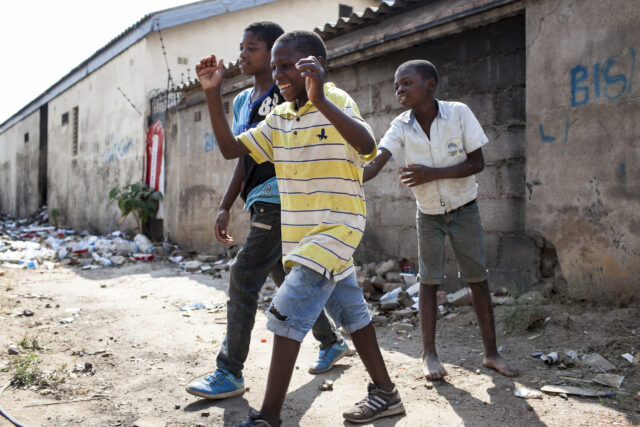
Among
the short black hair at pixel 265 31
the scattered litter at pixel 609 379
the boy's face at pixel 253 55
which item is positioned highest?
the short black hair at pixel 265 31

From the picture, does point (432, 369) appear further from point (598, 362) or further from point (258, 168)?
point (258, 168)

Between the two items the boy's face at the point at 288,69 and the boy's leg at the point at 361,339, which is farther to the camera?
the boy's leg at the point at 361,339

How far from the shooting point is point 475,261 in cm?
273

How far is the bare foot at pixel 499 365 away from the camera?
2.74 m

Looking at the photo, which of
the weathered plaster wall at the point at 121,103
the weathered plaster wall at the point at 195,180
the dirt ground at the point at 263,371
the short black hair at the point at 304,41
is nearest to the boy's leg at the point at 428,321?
the dirt ground at the point at 263,371

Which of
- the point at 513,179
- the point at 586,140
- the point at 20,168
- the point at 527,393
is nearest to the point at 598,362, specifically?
the point at 527,393

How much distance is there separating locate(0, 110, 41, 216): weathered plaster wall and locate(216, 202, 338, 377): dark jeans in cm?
1956

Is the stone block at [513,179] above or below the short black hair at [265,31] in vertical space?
below

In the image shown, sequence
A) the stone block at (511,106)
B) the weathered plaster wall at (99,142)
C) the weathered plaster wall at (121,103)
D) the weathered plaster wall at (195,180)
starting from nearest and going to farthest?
the stone block at (511,106), the weathered plaster wall at (195,180), the weathered plaster wall at (121,103), the weathered plaster wall at (99,142)

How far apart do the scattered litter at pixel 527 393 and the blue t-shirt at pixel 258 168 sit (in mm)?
1466

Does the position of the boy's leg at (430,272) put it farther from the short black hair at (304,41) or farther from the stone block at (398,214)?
the stone block at (398,214)

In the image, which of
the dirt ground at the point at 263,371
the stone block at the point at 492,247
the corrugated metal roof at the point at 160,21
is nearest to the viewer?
the dirt ground at the point at 263,371

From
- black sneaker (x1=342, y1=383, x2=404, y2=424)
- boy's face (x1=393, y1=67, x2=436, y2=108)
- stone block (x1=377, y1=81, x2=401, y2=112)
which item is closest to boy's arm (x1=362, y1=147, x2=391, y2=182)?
boy's face (x1=393, y1=67, x2=436, y2=108)

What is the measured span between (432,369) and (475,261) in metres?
0.61
